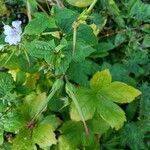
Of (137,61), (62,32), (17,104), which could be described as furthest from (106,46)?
(17,104)

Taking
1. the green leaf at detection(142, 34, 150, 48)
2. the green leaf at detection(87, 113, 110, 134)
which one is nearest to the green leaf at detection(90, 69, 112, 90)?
the green leaf at detection(87, 113, 110, 134)

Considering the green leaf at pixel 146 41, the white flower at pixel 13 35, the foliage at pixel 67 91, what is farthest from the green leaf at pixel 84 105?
the green leaf at pixel 146 41

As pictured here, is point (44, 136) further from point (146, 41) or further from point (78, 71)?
point (146, 41)

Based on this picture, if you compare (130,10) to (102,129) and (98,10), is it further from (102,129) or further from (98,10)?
(102,129)

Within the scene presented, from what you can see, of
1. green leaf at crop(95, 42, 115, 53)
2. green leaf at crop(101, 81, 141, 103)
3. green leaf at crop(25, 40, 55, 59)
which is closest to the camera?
green leaf at crop(25, 40, 55, 59)

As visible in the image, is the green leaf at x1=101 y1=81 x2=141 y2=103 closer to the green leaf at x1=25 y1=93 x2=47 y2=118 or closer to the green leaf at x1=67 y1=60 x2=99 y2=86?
the green leaf at x1=67 y1=60 x2=99 y2=86

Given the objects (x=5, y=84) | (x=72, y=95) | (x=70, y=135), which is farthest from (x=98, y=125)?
(x=5, y=84)
